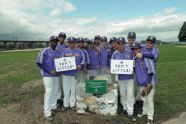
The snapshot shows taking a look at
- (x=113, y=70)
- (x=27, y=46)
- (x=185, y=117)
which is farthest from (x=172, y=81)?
(x=27, y=46)

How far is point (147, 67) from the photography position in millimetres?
8555

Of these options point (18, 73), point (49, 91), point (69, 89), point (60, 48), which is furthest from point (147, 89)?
point (18, 73)

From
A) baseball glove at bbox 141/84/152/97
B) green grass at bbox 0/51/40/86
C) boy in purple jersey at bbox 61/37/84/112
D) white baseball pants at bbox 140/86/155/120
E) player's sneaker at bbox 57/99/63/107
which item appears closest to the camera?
baseball glove at bbox 141/84/152/97

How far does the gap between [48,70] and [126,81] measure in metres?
2.21

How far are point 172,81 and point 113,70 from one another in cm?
655

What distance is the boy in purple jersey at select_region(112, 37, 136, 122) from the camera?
8.95 metres

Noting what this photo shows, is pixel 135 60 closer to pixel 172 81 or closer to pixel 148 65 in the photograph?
pixel 148 65

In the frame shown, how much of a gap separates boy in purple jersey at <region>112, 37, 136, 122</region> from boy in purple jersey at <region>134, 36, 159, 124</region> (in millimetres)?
331

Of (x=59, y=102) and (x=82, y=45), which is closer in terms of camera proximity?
(x=82, y=45)

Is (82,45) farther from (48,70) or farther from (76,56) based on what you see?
(48,70)

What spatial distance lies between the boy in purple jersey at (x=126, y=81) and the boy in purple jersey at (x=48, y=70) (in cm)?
172

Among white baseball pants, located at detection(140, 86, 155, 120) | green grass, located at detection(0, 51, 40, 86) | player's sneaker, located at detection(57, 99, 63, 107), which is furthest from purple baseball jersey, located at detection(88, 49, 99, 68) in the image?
green grass, located at detection(0, 51, 40, 86)

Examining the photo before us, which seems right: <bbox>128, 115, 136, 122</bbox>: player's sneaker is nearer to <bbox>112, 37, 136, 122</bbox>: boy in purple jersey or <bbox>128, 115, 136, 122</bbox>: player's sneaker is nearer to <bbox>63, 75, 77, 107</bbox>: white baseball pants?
<bbox>112, 37, 136, 122</bbox>: boy in purple jersey

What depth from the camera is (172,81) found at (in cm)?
1486
